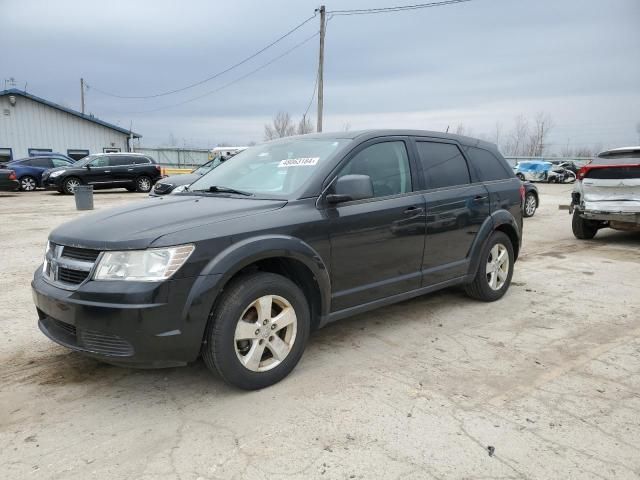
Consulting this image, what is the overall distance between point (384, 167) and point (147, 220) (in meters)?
1.97

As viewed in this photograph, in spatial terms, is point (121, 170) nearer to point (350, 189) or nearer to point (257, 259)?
point (350, 189)

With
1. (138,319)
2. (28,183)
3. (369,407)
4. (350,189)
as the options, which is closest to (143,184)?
(28,183)

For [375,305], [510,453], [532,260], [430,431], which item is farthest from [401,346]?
[532,260]

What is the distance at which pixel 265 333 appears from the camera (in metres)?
3.14

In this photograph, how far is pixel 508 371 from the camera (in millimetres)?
3502

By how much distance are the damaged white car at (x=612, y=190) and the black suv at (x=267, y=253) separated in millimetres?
4634

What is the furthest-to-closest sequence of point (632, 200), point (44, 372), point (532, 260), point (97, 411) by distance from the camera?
point (632, 200) < point (532, 260) < point (44, 372) < point (97, 411)

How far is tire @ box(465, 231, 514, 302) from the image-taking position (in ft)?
16.2

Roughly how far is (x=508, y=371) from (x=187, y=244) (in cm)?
242

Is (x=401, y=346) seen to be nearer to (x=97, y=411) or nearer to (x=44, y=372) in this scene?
(x=97, y=411)

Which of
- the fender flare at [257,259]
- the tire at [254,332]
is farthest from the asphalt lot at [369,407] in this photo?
the fender flare at [257,259]

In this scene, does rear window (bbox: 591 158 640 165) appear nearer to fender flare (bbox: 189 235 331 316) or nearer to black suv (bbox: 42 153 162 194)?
fender flare (bbox: 189 235 331 316)

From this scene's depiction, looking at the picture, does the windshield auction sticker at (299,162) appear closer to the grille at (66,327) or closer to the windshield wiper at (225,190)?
the windshield wiper at (225,190)

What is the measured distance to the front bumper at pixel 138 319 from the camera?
2.72 metres
